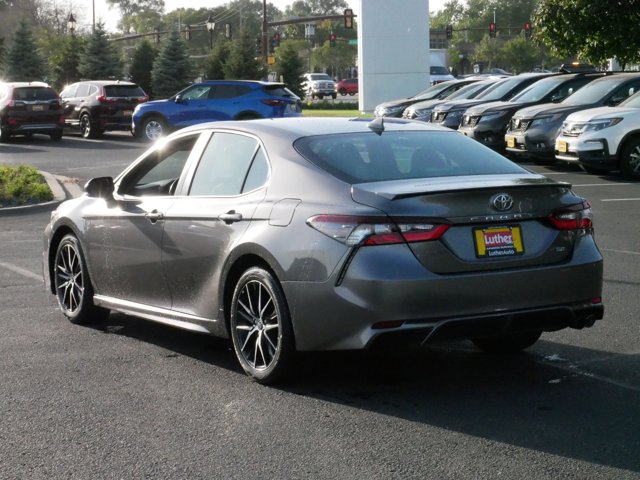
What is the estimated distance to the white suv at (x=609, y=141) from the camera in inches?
747

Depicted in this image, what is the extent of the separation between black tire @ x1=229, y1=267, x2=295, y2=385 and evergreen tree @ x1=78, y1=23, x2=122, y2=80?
4381 cm

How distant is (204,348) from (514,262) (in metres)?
2.49

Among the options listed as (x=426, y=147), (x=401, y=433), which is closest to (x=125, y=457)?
(x=401, y=433)

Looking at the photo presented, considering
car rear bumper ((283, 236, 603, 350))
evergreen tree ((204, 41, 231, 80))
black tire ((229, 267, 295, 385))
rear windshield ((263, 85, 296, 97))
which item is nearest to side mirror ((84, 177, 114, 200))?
black tire ((229, 267, 295, 385))

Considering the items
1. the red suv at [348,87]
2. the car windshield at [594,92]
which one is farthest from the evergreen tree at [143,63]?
the red suv at [348,87]

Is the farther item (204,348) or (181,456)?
(204,348)

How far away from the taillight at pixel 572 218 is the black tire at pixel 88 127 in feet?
95.9

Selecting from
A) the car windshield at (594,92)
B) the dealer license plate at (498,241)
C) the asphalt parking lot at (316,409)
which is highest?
the car windshield at (594,92)

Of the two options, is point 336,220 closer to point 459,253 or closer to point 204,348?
point 459,253

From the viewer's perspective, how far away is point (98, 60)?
4906cm

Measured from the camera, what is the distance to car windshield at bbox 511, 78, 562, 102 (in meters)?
24.1

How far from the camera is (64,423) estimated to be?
5.86 metres

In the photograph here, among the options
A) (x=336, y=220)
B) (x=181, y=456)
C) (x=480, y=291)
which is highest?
(x=336, y=220)

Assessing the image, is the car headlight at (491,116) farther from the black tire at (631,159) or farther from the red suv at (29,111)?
the red suv at (29,111)
